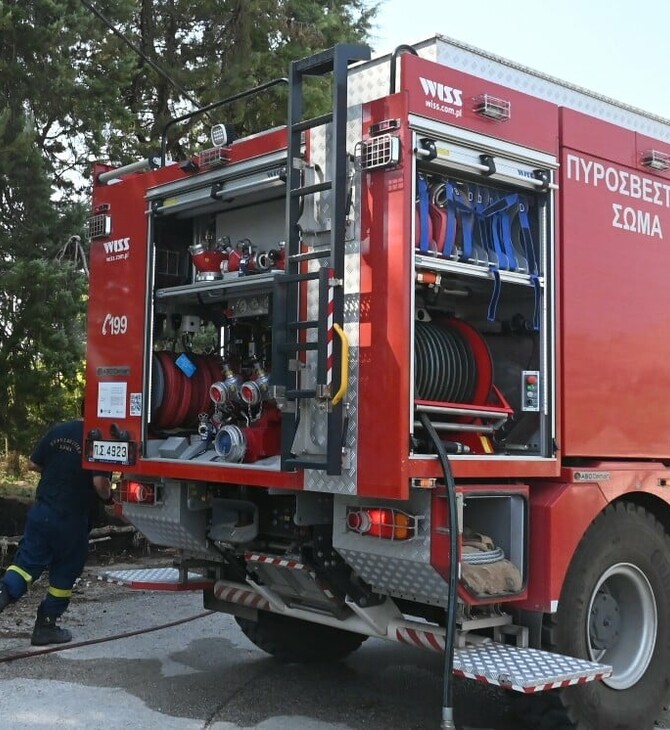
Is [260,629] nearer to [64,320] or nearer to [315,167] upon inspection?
[315,167]

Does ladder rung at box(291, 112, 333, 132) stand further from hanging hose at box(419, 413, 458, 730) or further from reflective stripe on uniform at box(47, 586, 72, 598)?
reflective stripe on uniform at box(47, 586, 72, 598)

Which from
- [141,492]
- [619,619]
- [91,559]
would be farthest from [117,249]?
[91,559]

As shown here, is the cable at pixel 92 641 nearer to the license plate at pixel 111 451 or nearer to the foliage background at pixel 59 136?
the license plate at pixel 111 451

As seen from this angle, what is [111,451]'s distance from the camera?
548 cm

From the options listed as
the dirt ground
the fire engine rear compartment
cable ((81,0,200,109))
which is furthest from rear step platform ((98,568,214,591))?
cable ((81,0,200,109))

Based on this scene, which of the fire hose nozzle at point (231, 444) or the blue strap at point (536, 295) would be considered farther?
the fire hose nozzle at point (231, 444)

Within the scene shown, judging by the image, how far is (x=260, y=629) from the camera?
5992 mm

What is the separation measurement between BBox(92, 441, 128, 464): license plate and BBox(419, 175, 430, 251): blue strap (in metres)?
2.19

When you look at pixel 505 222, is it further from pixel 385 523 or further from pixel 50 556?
pixel 50 556

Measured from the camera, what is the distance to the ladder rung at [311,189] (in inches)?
170

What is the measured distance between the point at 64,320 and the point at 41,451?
197 centimetres

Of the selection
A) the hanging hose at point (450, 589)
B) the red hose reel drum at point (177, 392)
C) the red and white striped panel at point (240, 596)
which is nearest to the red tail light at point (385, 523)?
the hanging hose at point (450, 589)

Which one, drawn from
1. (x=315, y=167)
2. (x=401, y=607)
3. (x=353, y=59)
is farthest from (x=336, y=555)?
(x=353, y=59)

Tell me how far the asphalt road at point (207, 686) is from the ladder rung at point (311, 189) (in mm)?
2677
